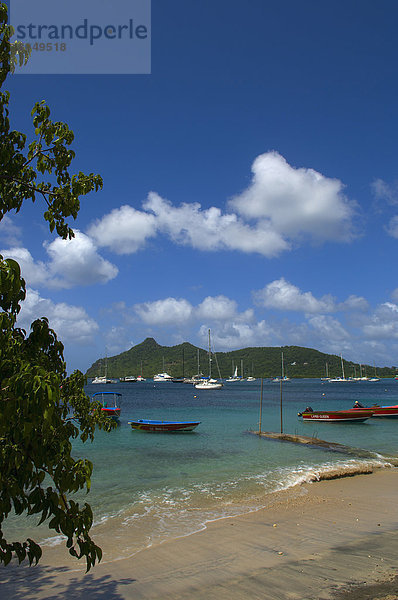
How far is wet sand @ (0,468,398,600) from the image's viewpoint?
841 centimetres

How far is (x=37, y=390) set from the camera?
2.80 meters

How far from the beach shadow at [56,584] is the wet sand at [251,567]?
2 centimetres

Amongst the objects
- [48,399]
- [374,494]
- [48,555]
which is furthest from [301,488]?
[48,399]

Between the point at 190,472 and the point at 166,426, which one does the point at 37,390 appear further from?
the point at 166,426

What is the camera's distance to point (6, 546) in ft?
12.0

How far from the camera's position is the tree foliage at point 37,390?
294 cm

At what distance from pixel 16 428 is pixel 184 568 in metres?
8.72

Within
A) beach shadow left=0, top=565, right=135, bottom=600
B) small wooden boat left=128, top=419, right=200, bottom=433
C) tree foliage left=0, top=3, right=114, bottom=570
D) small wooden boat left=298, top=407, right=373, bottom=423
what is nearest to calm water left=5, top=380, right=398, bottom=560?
small wooden boat left=128, top=419, right=200, bottom=433

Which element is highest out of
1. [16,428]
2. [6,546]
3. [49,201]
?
[49,201]

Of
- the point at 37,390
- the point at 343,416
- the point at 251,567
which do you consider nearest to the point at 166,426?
the point at 343,416

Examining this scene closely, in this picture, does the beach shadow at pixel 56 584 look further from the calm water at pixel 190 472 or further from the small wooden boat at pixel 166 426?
the small wooden boat at pixel 166 426

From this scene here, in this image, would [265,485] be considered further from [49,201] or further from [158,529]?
[49,201]

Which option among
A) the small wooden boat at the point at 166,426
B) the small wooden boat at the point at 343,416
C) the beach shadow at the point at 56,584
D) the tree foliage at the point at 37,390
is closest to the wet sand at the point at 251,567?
the beach shadow at the point at 56,584

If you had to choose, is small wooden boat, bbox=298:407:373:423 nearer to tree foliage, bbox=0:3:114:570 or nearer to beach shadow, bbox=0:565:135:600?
beach shadow, bbox=0:565:135:600
